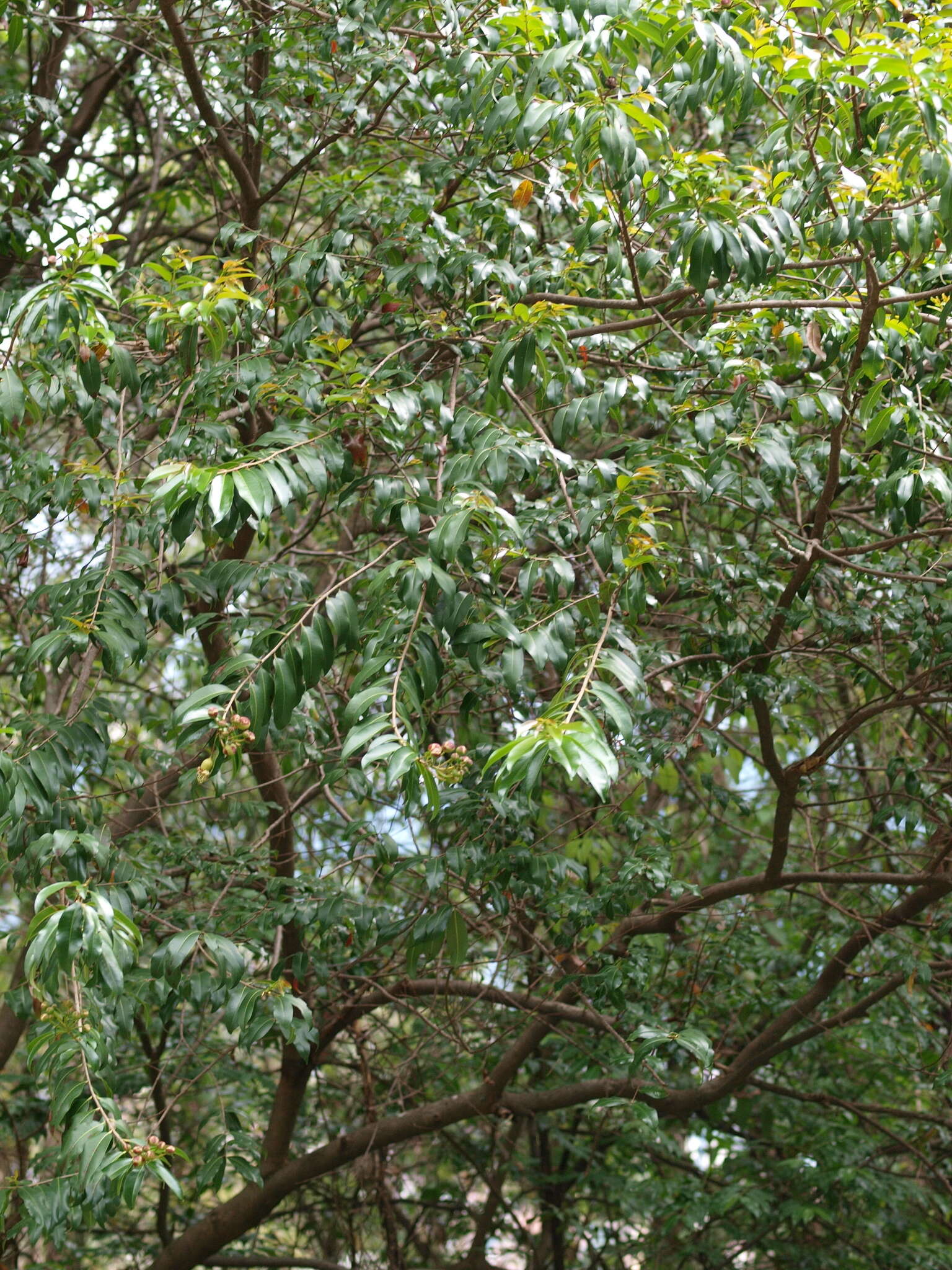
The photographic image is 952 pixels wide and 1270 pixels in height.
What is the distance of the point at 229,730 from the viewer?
186 cm

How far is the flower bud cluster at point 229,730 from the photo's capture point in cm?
186

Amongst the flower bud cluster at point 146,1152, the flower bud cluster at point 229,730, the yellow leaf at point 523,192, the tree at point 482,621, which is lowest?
the flower bud cluster at point 146,1152

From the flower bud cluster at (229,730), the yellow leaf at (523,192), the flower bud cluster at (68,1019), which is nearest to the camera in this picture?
the flower bud cluster at (229,730)

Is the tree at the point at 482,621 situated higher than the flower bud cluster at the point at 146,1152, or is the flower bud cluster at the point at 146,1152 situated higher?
the tree at the point at 482,621

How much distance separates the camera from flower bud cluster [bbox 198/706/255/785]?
1.86 meters

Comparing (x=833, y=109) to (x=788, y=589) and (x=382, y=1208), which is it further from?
(x=382, y=1208)

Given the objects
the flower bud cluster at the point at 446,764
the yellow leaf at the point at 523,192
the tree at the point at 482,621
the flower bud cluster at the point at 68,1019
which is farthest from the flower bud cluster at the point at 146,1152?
the yellow leaf at the point at 523,192

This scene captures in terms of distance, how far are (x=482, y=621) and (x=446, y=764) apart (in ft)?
1.11

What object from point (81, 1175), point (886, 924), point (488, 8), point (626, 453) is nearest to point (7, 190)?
point (488, 8)

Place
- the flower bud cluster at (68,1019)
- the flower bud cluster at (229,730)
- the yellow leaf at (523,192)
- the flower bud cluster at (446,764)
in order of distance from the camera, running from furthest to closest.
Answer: the yellow leaf at (523,192) < the flower bud cluster at (68,1019) < the flower bud cluster at (229,730) < the flower bud cluster at (446,764)

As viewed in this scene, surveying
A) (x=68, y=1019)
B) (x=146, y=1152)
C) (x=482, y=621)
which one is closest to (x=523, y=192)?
(x=482, y=621)

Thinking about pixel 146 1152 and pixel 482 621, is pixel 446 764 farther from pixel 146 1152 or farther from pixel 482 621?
pixel 146 1152

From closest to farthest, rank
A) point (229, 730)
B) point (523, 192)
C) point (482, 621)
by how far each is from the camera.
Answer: point (229, 730) < point (482, 621) < point (523, 192)

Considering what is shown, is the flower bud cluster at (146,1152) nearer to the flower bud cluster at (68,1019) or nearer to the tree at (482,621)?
the tree at (482,621)
